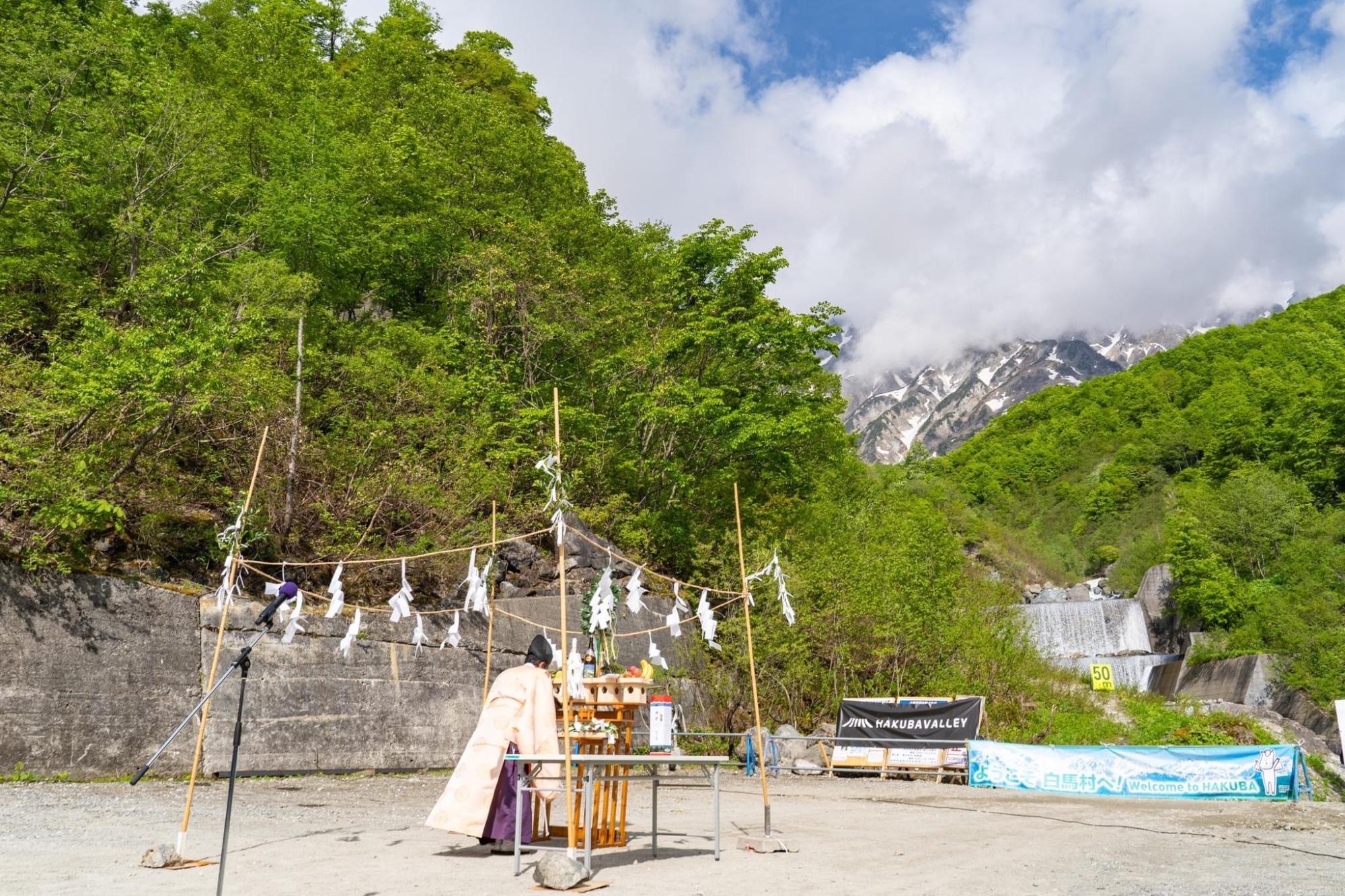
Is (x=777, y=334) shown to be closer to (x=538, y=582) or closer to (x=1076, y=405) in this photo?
(x=538, y=582)

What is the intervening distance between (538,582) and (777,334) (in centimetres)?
953

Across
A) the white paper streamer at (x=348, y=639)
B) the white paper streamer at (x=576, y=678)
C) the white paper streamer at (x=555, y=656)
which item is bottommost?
the white paper streamer at (x=576, y=678)

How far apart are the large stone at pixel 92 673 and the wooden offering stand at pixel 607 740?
7586 millimetres

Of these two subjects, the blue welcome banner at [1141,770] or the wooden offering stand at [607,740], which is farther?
the blue welcome banner at [1141,770]

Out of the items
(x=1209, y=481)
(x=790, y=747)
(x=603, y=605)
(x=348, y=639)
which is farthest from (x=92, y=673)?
(x=1209, y=481)

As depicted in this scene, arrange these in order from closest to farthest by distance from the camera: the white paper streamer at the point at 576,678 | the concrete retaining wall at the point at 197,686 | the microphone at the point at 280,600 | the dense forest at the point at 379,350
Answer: the microphone at the point at 280,600, the white paper streamer at the point at 576,678, the concrete retaining wall at the point at 197,686, the dense forest at the point at 379,350

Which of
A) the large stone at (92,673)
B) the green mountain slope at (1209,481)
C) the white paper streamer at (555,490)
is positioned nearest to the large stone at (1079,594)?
the green mountain slope at (1209,481)

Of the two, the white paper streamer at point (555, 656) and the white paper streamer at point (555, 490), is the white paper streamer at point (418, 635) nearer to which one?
the white paper streamer at point (555, 656)

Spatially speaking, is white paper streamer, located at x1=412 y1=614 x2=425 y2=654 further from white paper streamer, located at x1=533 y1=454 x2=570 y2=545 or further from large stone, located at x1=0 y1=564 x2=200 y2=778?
white paper streamer, located at x1=533 y1=454 x2=570 y2=545

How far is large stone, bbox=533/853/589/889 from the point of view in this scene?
6.23 m

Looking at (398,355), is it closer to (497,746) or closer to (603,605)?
(603,605)

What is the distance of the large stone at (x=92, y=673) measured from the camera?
12.0 m

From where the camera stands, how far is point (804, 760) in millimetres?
21344

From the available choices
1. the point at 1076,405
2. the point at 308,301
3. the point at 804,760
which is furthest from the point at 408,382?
the point at 1076,405
